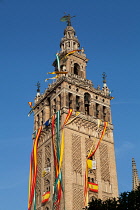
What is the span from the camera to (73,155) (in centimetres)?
4372

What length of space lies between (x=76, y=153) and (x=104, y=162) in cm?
437

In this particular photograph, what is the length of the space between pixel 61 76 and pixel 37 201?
1656 centimetres

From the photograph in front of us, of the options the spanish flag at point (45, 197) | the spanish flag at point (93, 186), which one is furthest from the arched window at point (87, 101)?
the spanish flag at point (45, 197)

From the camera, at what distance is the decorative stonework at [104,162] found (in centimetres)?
4541

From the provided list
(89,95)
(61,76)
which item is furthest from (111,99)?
(61,76)

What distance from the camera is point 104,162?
152 feet

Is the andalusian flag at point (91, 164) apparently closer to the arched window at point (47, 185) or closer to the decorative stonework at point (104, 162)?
the decorative stonework at point (104, 162)

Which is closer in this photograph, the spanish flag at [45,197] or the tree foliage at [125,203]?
the tree foliage at [125,203]

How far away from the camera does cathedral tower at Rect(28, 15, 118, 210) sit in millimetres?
42094

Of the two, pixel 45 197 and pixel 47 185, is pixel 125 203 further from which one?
pixel 47 185

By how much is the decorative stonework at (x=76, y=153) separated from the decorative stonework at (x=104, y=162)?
3383mm

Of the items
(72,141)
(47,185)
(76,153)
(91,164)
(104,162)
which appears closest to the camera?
(76,153)

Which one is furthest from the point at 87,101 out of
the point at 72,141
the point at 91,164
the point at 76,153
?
the point at 91,164

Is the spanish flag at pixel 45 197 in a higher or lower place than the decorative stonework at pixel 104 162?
lower
